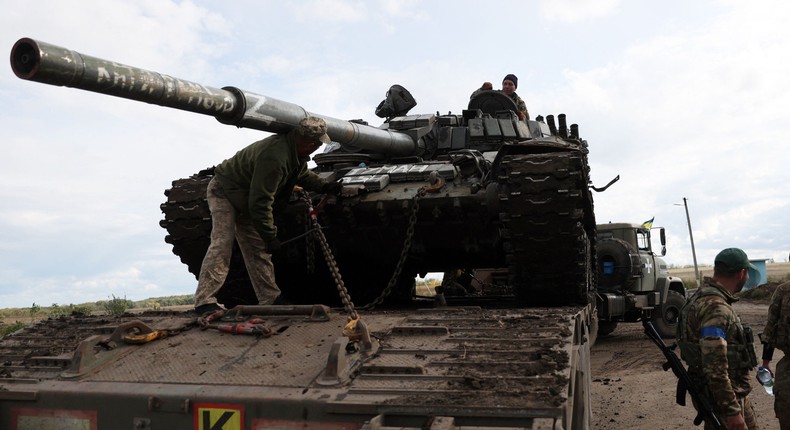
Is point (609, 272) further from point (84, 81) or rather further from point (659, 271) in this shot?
point (84, 81)

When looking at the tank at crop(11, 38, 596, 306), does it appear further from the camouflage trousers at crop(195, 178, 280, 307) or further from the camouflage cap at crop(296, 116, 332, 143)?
the camouflage trousers at crop(195, 178, 280, 307)

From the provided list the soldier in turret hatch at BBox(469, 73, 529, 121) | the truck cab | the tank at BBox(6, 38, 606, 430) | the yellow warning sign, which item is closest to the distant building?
the truck cab

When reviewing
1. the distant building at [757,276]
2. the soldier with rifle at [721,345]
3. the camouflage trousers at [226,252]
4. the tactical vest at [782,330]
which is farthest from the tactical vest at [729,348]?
the distant building at [757,276]

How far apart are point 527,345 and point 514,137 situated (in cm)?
436

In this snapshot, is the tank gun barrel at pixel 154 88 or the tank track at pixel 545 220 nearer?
the tank gun barrel at pixel 154 88

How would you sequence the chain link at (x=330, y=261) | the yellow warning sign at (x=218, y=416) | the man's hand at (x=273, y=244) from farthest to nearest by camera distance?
the man's hand at (x=273, y=244), the chain link at (x=330, y=261), the yellow warning sign at (x=218, y=416)

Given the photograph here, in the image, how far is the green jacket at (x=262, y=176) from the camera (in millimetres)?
5129

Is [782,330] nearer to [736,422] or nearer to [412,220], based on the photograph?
[736,422]

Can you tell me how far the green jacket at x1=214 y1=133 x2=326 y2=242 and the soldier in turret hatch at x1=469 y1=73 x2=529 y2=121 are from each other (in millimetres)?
3783

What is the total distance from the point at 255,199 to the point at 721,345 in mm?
3023

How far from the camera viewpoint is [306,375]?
3.88m

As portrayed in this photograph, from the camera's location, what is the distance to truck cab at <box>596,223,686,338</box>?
13.7m

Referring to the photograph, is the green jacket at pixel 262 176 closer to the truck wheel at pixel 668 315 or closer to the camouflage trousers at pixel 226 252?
the camouflage trousers at pixel 226 252

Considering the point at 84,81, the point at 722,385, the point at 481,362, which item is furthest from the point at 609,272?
the point at 84,81
